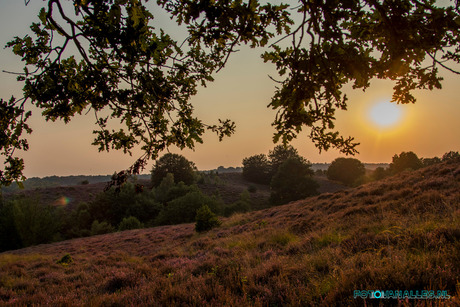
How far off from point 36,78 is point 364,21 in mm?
4482

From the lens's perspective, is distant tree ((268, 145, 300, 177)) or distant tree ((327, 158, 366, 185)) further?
distant tree ((268, 145, 300, 177))

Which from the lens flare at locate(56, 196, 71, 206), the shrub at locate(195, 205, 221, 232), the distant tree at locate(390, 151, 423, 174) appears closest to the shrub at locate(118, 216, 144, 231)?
the shrub at locate(195, 205, 221, 232)

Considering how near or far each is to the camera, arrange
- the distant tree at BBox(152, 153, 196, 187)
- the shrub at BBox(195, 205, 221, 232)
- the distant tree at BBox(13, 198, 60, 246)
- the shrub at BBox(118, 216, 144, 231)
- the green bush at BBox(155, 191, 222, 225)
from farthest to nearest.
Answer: the distant tree at BBox(152, 153, 196, 187)
the green bush at BBox(155, 191, 222, 225)
the shrub at BBox(118, 216, 144, 231)
the distant tree at BBox(13, 198, 60, 246)
the shrub at BBox(195, 205, 221, 232)

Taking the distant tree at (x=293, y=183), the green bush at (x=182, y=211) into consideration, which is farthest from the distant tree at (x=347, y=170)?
the green bush at (x=182, y=211)

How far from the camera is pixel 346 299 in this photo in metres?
2.95

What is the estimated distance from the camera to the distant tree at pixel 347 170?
56250mm

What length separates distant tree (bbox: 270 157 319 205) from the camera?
41969mm

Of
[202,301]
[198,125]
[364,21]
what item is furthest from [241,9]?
[202,301]

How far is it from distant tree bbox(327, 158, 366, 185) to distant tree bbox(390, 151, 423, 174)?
7909mm

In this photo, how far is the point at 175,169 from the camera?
54438mm

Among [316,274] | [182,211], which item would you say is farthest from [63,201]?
[316,274]

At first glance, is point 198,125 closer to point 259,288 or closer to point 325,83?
point 325,83

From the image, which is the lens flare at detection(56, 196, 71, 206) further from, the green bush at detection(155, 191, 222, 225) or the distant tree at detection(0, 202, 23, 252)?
the green bush at detection(155, 191, 222, 225)

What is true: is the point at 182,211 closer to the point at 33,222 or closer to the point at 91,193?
the point at 33,222
